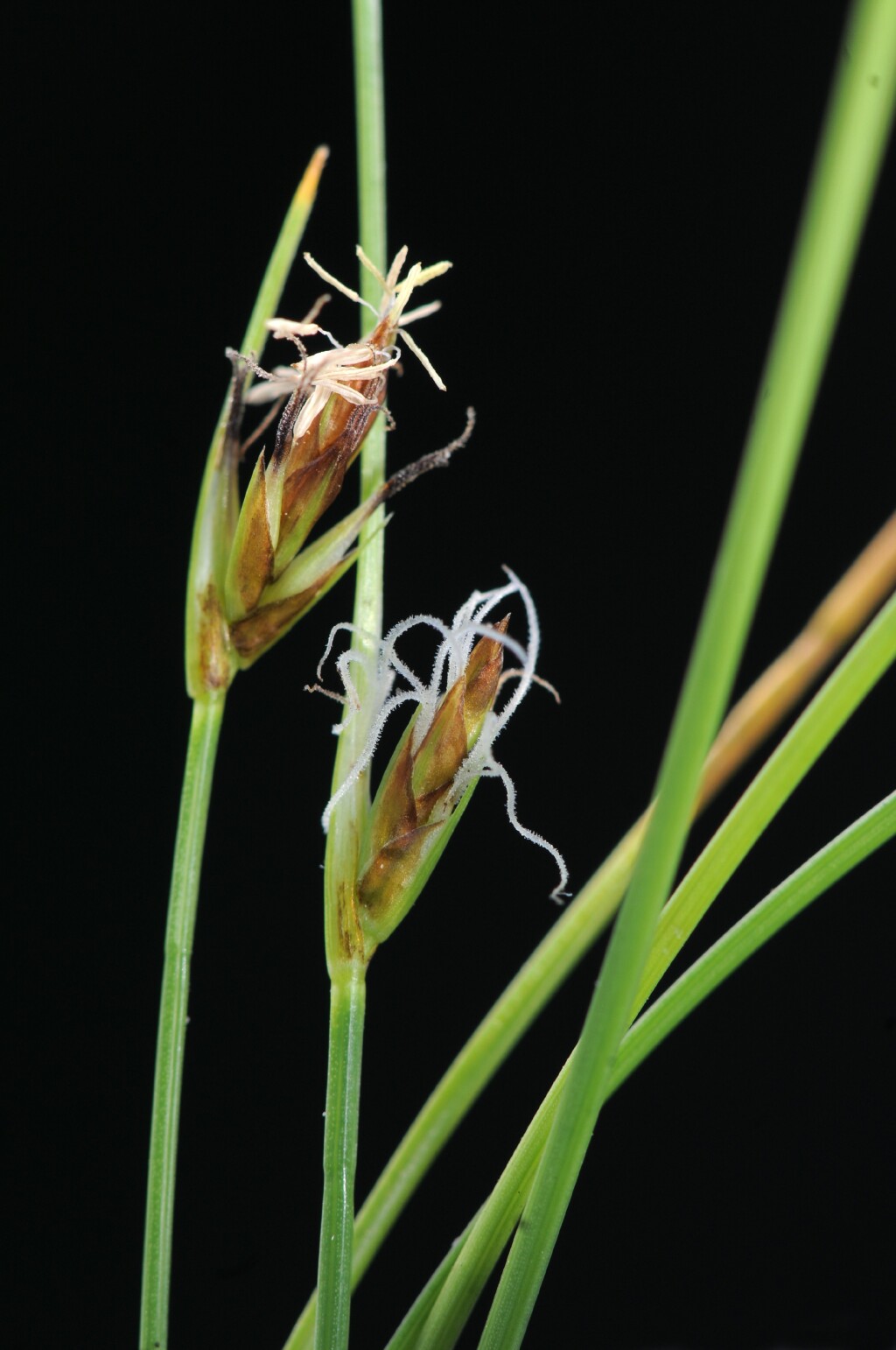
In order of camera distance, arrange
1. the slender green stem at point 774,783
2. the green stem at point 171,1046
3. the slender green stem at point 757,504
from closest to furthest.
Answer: the slender green stem at point 757,504, the slender green stem at point 774,783, the green stem at point 171,1046

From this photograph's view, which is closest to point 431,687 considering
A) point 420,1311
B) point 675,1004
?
point 675,1004

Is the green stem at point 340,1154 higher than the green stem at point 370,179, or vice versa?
the green stem at point 370,179

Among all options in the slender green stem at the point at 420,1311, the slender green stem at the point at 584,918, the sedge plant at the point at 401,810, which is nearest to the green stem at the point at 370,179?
the sedge plant at the point at 401,810

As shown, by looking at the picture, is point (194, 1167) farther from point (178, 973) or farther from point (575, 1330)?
point (178, 973)

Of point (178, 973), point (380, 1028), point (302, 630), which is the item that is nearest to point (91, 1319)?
point (380, 1028)

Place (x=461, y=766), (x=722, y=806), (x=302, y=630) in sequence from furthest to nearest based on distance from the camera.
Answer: (x=722, y=806) → (x=302, y=630) → (x=461, y=766)

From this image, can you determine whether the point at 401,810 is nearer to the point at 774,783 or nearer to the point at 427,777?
the point at 427,777

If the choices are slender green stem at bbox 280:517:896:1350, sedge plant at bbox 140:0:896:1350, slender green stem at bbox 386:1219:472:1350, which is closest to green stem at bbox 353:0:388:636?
sedge plant at bbox 140:0:896:1350

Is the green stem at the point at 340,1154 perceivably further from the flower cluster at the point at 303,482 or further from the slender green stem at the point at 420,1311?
the flower cluster at the point at 303,482

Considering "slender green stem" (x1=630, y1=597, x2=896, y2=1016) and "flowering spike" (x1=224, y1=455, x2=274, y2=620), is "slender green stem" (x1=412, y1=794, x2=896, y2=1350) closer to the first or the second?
"slender green stem" (x1=630, y1=597, x2=896, y2=1016)
